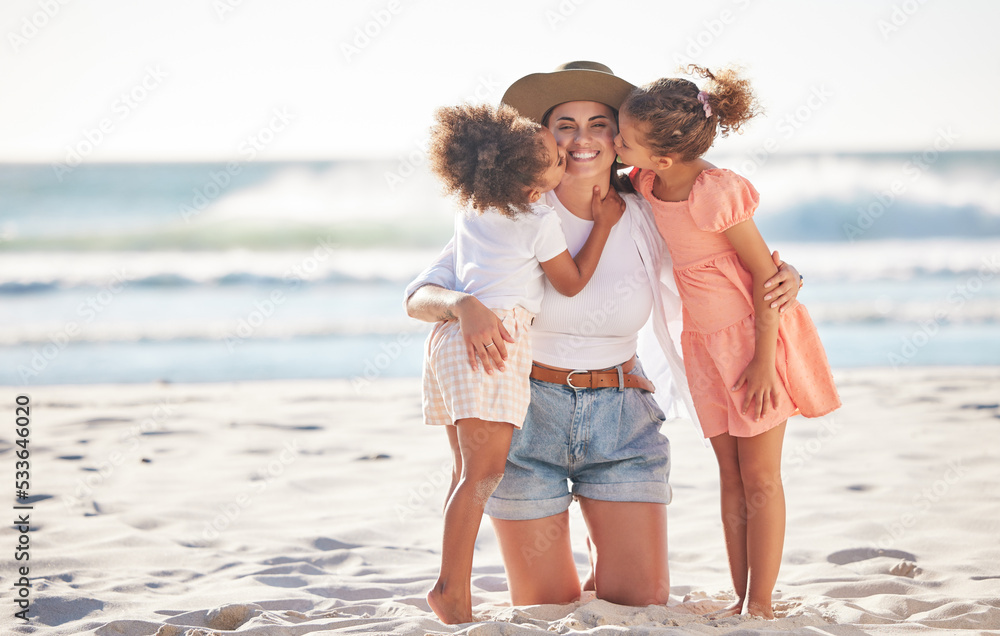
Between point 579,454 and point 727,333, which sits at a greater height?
point 727,333

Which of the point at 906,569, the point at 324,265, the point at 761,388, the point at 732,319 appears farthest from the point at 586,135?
the point at 324,265

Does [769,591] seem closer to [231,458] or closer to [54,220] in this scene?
[231,458]

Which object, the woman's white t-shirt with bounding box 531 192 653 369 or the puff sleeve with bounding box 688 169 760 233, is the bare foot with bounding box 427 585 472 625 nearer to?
the woman's white t-shirt with bounding box 531 192 653 369

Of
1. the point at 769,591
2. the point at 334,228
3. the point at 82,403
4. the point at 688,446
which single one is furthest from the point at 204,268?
the point at 769,591

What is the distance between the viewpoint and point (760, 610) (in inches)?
100

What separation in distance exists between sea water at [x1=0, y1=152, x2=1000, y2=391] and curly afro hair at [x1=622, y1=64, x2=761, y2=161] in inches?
30.8

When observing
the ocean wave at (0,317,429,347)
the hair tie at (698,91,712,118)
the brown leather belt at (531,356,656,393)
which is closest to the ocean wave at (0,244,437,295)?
the ocean wave at (0,317,429,347)

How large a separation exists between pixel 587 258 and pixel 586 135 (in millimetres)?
461

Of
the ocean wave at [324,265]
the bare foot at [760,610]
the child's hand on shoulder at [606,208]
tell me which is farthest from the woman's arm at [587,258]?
the ocean wave at [324,265]

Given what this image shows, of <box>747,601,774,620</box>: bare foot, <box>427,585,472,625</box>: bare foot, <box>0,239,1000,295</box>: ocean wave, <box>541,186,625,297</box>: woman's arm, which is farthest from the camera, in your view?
<box>0,239,1000,295</box>: ocean wave

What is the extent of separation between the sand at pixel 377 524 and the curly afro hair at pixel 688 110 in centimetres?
150

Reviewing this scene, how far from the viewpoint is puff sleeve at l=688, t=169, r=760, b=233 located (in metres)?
2.52

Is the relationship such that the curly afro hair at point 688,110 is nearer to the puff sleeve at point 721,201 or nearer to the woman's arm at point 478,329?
the puff sleeve at point 721,201

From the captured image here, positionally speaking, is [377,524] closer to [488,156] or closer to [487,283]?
[487,283]
